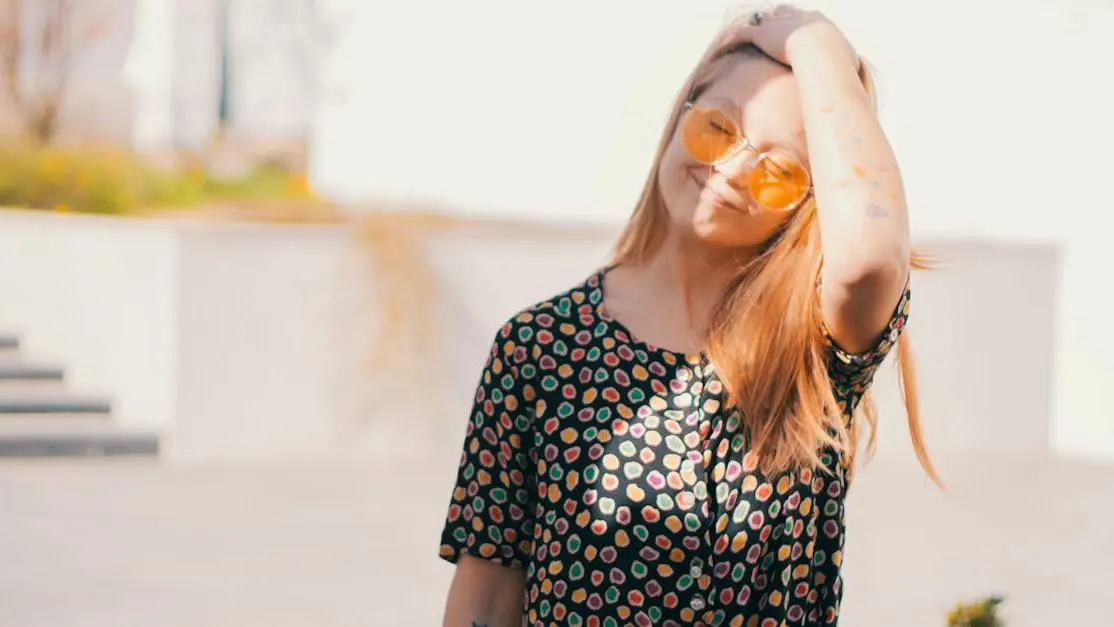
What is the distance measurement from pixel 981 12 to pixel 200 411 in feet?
16.9

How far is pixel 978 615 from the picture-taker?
1.71 m

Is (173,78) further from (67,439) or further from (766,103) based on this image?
(766,103)

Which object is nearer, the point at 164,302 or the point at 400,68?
the point at 164,302

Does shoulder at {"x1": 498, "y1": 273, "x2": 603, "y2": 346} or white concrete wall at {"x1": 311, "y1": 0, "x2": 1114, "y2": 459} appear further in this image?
white concrete wall at {"x1": 311, "y1": 0, "x2": 1114, "y2": 459}

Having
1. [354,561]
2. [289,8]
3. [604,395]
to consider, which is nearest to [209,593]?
[354,561]

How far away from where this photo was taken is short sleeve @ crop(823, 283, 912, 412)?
4.72 feet

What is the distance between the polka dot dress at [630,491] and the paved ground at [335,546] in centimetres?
349

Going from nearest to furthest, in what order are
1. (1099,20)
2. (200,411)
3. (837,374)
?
(837,374)
(200,411)
(1099,20)

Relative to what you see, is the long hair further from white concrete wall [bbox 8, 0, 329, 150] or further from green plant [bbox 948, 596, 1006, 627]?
white concrete wall [bbox 8, 0, 329, 150]

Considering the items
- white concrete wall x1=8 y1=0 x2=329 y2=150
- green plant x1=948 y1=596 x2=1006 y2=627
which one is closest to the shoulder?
green plant x1=948 y1=596 x2=1006 y2=627

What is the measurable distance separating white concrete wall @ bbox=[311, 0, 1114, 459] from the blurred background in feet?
0.06

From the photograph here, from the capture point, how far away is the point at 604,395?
4.97 feet

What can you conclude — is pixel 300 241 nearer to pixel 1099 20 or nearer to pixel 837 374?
pixel 1099 20

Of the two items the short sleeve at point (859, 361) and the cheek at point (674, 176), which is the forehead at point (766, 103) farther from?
the short sleeve at point (859, 361)
